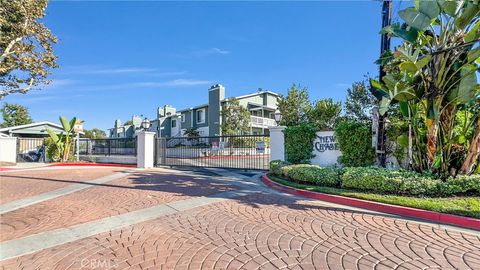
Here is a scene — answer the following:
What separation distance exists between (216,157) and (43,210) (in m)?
11.4

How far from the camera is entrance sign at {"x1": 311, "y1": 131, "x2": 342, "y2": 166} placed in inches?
432

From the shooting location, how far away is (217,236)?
4422 mm

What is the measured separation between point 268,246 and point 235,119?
88.7ft

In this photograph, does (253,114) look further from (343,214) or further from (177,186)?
(343,214)

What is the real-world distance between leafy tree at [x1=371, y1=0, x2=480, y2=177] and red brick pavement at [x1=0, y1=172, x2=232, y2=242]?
5.84 meters

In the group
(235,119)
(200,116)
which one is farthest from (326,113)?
(200,116)

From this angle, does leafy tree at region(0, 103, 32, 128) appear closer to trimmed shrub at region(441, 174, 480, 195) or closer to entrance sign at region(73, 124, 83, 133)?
entrance sign at region(73, 124, 83, 133)

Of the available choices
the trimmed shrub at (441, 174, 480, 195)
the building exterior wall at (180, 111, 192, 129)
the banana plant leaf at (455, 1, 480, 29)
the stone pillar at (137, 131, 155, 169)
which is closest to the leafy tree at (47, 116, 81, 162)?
the stone pillar at (137, 131, 155, 169)

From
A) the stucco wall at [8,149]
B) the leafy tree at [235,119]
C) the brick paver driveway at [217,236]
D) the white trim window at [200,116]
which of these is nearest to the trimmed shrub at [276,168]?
the brick paver driveway at [217,236]

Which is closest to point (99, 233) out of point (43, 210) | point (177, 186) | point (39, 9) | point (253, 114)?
point (43, 210)

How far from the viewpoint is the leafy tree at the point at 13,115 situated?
144 feet

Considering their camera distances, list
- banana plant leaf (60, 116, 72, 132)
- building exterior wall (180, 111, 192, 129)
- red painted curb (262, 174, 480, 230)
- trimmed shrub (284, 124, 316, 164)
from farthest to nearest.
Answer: building exterior wall (180, 111, 192, 129)
banana plant leaf (60, 116, 72, 132)
trimmed shrub (284, 124, 316, 164)
red painted curb (262, 174, 480, 230)

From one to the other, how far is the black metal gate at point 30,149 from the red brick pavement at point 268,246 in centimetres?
1927

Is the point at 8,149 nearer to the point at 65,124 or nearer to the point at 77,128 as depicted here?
the point at 65,124
